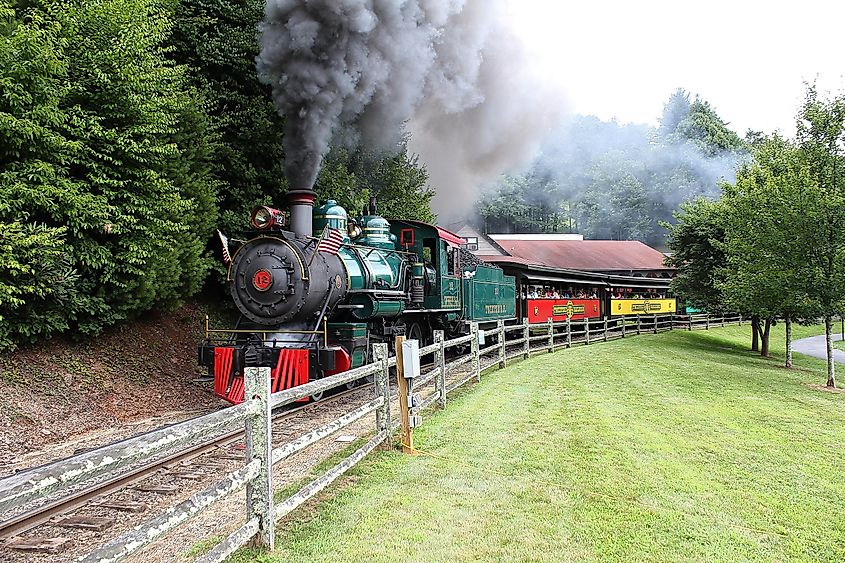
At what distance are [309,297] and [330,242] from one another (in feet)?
3.06

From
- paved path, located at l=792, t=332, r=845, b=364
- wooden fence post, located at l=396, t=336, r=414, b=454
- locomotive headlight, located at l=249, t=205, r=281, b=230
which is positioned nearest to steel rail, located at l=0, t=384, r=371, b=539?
wooden fence post, located at l=396, t=336, r=414, b=454

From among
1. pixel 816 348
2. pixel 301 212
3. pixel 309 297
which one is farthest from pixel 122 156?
pixel 816 348

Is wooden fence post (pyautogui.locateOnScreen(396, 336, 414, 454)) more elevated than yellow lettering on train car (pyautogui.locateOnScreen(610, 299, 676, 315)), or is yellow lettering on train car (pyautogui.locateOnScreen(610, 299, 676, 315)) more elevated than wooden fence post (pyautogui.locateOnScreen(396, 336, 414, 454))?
yellow lettering on train car (pyautogui.locateOnScreen(610, 299, 676, 315))

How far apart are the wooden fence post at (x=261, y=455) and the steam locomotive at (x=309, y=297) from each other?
526cm

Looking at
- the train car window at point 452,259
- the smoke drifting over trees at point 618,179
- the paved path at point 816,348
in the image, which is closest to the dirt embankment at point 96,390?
the train car window at point 452,259

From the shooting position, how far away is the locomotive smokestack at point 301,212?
413 inches

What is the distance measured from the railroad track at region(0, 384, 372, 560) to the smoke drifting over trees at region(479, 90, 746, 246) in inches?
2294

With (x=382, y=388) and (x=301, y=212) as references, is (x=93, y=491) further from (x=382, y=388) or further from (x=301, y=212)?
(x=301, y=212)

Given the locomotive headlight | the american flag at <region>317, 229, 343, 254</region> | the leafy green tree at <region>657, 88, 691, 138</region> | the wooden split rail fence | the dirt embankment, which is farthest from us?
the leafy green tree at <region>657, 88, 691, 138</region>

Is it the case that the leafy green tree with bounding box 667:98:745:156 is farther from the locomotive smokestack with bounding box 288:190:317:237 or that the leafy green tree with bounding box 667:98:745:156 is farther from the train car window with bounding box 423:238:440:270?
the locomotive smokestack with bounding box 288:190:317:237

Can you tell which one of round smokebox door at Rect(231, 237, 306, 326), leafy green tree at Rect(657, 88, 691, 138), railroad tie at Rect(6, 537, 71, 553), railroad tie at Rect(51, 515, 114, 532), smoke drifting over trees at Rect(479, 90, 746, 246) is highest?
leafy green tree at Rect(657, 88, 691, 138)

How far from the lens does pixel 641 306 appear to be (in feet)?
98.9

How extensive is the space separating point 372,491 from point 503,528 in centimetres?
127

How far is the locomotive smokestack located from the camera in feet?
34.4
